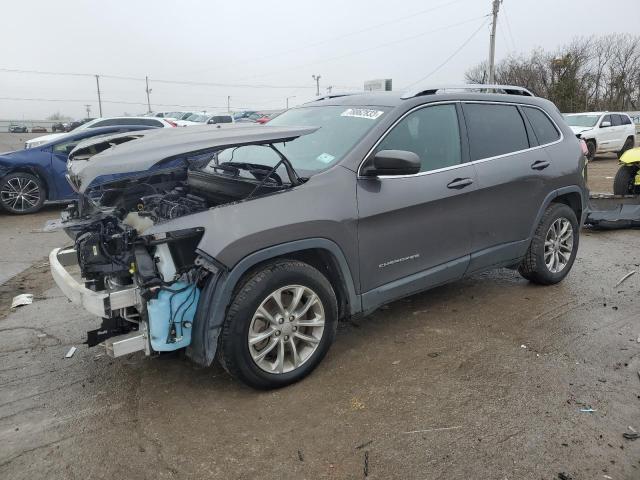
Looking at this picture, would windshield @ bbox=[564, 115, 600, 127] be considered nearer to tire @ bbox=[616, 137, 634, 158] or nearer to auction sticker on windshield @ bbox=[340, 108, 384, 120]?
tire @ bbox=[616, 137, 634, 158]

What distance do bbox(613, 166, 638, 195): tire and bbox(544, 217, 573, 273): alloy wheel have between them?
13.3ft

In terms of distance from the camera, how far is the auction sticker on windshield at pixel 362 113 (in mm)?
3828

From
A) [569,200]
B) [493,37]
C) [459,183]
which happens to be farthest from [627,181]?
[493,37]

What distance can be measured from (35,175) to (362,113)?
776 centimetres

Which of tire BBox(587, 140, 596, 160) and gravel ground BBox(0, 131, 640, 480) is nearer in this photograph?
gravel ground BBox(0, 131, 640, 480)

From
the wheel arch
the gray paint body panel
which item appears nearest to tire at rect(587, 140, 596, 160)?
the wheel arch

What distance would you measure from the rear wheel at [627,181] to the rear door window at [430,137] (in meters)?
5.65

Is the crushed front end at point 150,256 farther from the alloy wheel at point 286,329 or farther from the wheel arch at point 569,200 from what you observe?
the wheel arch at point 569,200

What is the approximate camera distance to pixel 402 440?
2.77 meters

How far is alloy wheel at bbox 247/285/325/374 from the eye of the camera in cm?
314

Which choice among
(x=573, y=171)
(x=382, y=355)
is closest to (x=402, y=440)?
(x=382, y=355)

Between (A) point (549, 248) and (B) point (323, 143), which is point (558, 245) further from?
(B) point (323, 143)

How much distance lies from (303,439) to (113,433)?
3.46 feet

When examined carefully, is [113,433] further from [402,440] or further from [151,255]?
[402,440]
